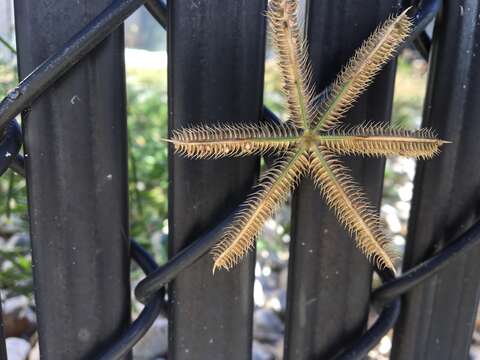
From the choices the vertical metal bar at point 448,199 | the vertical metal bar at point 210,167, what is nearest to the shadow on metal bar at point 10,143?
the vertical metal bar at point 210,167

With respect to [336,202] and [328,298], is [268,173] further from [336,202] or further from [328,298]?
[328,298]

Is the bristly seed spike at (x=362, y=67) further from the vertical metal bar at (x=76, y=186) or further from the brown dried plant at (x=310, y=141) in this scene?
the vertical metal bar at (x=76, y=186)

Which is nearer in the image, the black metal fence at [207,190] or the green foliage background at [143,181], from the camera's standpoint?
the black metal fence at [207,190]

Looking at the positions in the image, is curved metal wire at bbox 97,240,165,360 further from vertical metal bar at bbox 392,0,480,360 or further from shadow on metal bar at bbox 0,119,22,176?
vertical metal bar at bbox 392,0,480,360

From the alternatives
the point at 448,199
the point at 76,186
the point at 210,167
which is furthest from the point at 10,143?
the point at 448,199

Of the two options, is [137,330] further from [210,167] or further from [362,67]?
[362,67]

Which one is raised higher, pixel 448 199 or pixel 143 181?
pixel 448 199

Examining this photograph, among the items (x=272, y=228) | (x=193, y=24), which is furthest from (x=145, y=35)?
(x=193, y=24)
